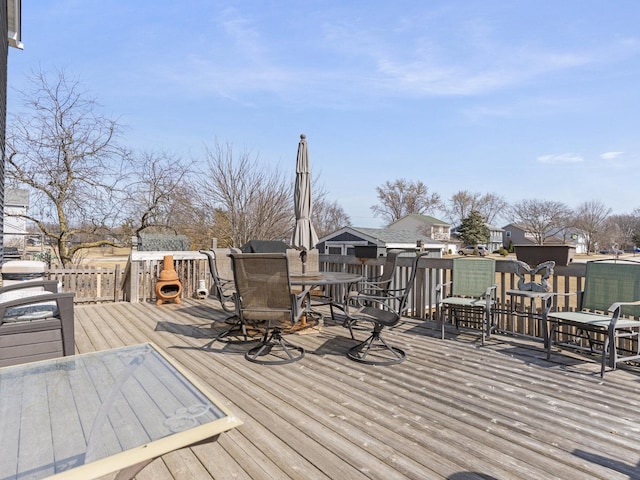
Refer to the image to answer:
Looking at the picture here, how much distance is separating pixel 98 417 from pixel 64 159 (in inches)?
374

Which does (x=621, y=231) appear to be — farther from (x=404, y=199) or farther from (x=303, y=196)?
(x=303, y=196)

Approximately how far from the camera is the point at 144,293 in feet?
22.9

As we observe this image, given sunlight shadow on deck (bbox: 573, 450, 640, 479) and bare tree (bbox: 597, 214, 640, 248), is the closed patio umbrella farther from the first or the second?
bare tree (bbox: 597, 214, 640, 248)

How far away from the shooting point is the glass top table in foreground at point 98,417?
0.99m

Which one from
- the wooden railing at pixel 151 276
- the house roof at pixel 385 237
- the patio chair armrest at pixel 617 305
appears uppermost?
the house roof at pixel 385 237

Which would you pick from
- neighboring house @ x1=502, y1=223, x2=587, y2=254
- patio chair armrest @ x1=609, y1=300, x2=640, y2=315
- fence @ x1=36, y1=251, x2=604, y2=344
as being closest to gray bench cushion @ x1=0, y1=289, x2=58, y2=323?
fence @ x1=36, y1=251, x2=604, y2=344

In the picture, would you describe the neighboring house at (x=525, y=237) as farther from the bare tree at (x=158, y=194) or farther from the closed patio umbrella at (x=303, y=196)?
the closed patio umbrella at (x=303, y=196)

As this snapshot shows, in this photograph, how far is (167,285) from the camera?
266 inches

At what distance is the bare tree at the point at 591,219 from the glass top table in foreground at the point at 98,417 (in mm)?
52672

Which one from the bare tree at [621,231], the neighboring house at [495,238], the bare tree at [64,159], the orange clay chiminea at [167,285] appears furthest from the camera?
the neighboring house at [495,238]

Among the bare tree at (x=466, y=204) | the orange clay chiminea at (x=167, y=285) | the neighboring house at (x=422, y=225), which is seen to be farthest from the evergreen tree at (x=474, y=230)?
the orange clay chiminea at (x=167, y=285)

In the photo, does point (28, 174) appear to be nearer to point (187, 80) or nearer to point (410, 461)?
point (187, 80)

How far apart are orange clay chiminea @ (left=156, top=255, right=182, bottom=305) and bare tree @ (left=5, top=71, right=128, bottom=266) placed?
3.79 meters

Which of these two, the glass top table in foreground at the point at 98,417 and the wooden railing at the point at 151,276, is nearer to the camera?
the glass top table in foreground at the point at 98,417
